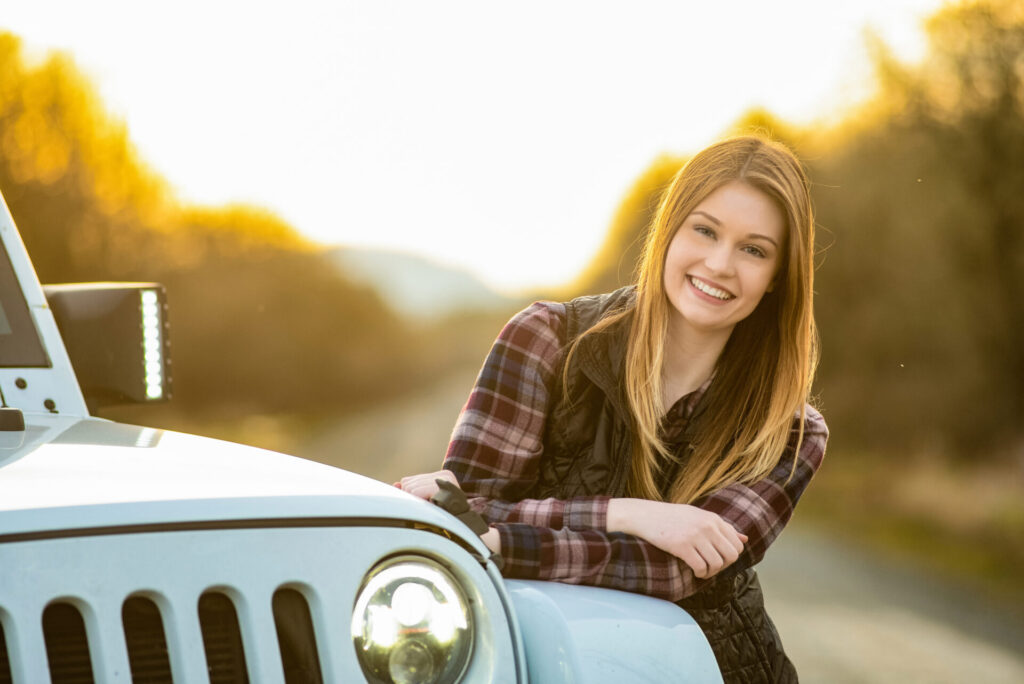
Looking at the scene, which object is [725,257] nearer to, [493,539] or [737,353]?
[737,353]

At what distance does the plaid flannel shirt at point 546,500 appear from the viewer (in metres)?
2.45

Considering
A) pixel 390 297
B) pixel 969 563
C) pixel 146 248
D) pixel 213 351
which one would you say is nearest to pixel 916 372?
pixel 969 563

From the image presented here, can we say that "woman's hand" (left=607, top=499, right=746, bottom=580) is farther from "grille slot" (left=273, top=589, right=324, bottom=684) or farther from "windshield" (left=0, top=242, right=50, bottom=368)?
"windshield" (left=0, top=242, right=50, bottom=368)

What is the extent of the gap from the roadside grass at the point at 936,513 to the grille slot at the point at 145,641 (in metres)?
10.4

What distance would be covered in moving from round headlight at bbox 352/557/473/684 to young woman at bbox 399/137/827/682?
0.67m

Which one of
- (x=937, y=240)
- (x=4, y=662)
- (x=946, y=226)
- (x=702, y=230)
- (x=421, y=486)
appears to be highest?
(x=946, y=226)

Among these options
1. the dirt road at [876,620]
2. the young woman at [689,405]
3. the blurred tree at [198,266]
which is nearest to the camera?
the young woman at [689,405]

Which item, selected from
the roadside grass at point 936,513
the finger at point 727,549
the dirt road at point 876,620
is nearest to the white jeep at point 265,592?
the finger at point 727,549

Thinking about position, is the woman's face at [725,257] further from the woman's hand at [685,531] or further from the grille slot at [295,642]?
the grille slot at [295,642]

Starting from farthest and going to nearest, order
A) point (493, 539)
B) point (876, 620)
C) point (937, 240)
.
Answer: point (937, 240) → point (876, 620) → point (493, 539)

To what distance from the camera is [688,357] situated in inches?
123

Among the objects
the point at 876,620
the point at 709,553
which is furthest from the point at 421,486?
the point at 876,620

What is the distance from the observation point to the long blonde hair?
2.84m

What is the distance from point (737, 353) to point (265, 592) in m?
1.78
